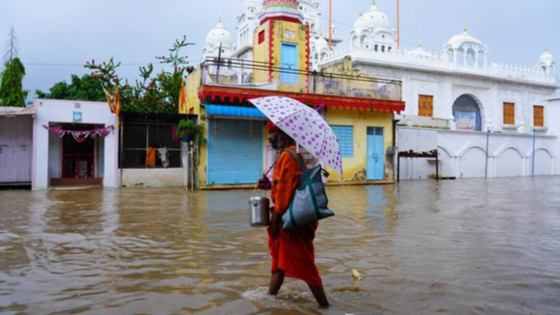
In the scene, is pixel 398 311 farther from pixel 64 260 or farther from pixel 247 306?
pixel 64 260

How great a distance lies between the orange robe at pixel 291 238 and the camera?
11.0 feet

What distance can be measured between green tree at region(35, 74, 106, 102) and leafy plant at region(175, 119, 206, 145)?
22.3m

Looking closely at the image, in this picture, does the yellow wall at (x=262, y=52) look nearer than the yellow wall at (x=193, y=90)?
No

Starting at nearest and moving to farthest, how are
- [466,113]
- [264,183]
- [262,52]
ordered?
1. [264,183]
2. [262,52]
3. [466,113]

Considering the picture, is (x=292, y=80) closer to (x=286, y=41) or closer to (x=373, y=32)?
(x=286, y=41)

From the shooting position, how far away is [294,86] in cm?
1741

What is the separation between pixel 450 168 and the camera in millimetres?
25297

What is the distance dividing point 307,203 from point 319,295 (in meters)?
0.73

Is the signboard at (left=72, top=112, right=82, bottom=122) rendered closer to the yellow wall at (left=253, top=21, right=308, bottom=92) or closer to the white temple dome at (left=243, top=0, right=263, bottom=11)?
the yellow wall at (left=253, top=21, right=308, bottom=92)

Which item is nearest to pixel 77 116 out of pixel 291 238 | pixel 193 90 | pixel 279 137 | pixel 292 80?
pixel 193 90

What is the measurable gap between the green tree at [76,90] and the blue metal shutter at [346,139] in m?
23.6

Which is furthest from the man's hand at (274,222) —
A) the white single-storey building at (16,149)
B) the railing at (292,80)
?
the white single-storey building at (16,149)

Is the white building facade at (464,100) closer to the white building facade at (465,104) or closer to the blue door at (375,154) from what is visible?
the white building facade at (465,104)

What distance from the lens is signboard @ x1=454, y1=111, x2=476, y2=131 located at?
3394 cm
